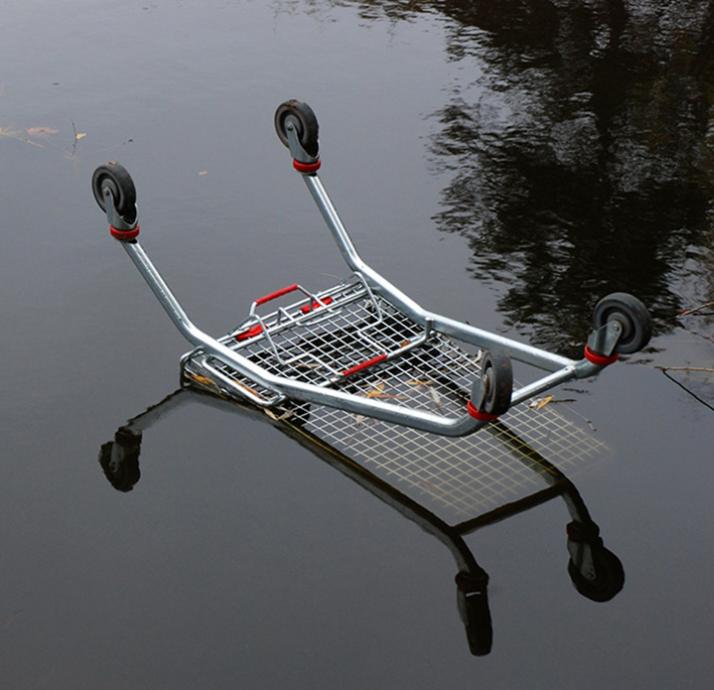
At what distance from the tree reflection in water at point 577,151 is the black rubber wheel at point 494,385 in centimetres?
146

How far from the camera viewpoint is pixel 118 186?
186 inches

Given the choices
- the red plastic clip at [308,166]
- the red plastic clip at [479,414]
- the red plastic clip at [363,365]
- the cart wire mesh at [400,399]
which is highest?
the red plastic clip at [308,166]

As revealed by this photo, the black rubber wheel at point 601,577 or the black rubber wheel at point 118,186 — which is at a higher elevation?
the black rubber wheel at point 118,186

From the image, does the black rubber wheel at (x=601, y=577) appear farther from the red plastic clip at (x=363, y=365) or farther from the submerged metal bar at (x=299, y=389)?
the red plastic clip at (x=363, y=365)

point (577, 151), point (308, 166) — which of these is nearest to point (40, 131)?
point (308, 166)

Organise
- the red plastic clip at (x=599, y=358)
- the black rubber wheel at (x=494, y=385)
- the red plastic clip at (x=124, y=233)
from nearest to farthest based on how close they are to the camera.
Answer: the black rubber wheel at (x=494, y=385) < the red plastic clip at (x=599, y=358) < the red plastic clip at (x=124, y=233)

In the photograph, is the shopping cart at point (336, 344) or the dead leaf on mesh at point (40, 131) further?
the dead leaf on mesh at point (40, 131)

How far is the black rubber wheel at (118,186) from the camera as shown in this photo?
4727 millimetres

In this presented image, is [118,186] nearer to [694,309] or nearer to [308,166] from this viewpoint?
[308,166]

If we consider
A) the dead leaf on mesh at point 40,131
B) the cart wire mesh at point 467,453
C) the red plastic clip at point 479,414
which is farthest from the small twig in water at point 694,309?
the dead leaf on mesh at point 40,131

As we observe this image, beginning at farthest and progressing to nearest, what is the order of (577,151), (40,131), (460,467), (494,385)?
1. (40,131)
2. (577,151)
3. (460,467)
4. (494,385)

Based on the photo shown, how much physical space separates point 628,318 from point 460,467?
89cm

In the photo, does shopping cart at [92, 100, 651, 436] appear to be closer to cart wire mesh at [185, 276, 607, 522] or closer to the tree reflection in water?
cart wire mesh at [185, 276, 607, 522]

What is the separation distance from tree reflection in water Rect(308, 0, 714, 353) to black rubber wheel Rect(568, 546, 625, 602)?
1.28 meters
